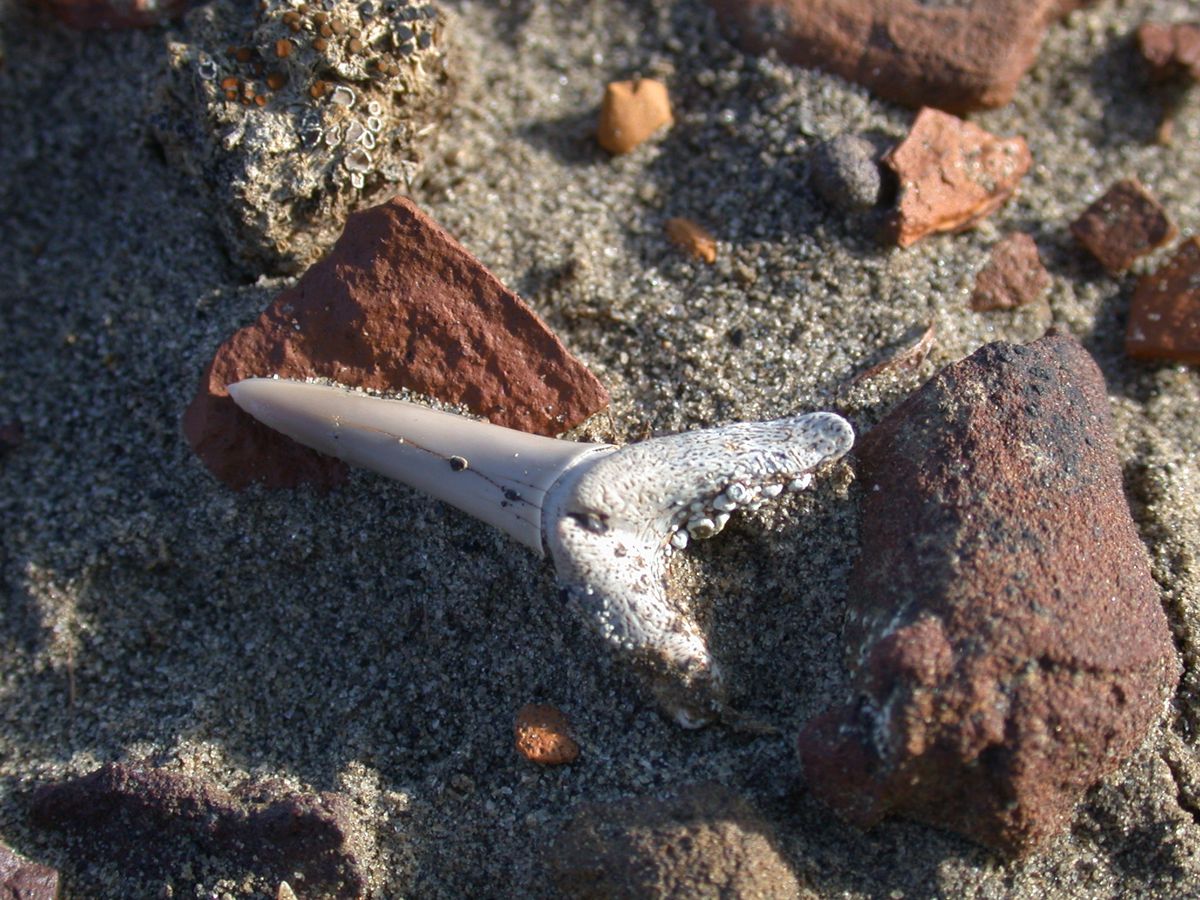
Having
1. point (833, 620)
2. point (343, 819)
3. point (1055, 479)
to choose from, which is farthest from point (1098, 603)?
point (343, 819)

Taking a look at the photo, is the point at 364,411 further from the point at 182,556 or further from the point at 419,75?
the point at 419,75

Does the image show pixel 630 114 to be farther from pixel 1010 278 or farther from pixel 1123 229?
pixel 1123 229

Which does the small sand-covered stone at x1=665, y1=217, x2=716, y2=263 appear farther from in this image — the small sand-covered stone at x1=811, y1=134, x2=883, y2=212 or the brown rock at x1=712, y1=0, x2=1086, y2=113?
the brown rock at x1=712, y1=0, x2=1086, y2=113

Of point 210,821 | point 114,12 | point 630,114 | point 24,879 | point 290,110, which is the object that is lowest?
point 24,879

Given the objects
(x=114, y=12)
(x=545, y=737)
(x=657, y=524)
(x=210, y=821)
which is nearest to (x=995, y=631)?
(x=657, y=524)

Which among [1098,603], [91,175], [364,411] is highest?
[1098,603]

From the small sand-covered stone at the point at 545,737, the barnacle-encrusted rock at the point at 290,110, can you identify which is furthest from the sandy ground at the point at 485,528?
the barnacle-encrusted rock at the point at 290,110
